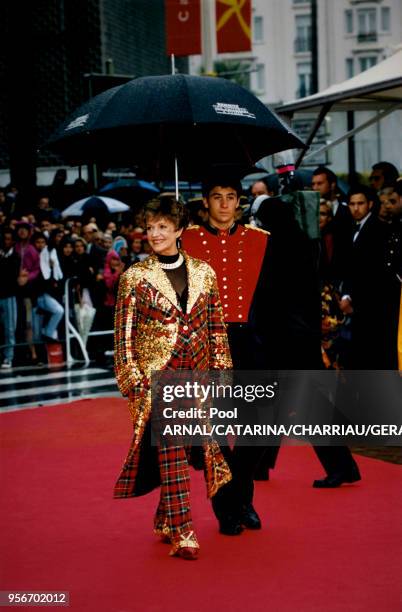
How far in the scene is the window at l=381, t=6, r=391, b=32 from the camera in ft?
220

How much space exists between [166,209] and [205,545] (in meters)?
1.71

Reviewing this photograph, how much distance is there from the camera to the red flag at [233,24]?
17141 mm

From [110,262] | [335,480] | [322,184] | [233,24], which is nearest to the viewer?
[335,480]

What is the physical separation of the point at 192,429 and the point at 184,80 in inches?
83.8

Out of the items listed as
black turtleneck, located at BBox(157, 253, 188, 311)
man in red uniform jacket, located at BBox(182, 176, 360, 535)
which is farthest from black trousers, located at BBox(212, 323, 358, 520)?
black turtleneck, located at BBox(157, 253, 188, 311)

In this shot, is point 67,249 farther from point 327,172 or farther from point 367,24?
point 367,24

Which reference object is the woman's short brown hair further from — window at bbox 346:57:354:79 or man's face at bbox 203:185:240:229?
window at bbox 346:57:354:79

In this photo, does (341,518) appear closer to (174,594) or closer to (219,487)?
(219,487)

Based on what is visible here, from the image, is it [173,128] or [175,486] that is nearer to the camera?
[175,486]

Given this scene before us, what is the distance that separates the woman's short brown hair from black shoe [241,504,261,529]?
1593mm

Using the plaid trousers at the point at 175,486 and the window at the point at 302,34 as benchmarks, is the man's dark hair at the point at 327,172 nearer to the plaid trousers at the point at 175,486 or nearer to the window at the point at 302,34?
the plaid trousers at the point at 175,486

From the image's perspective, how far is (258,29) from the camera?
71.6 metres

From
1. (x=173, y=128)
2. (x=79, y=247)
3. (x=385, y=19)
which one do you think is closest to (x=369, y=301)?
(x=173, y=128)

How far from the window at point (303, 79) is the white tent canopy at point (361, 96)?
56.6 meters
